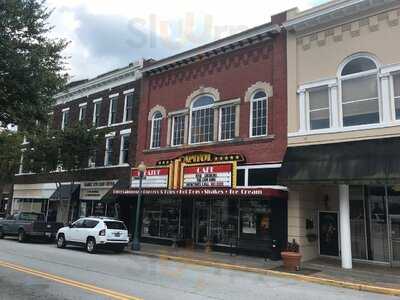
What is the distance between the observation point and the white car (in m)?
20.1

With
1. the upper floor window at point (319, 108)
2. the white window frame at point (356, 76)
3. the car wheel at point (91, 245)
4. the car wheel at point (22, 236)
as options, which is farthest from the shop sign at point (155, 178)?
the white window frame at point (356, 76)

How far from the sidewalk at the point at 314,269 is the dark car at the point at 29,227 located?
7.23m

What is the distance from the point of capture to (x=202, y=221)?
909 inches

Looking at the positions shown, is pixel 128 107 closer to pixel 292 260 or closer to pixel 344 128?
pixel 344 128

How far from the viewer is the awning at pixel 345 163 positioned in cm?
1526

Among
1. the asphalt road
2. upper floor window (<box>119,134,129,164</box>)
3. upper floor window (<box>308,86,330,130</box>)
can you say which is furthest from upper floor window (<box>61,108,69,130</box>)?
upper floor window (<box>308,86,330,130</box>)

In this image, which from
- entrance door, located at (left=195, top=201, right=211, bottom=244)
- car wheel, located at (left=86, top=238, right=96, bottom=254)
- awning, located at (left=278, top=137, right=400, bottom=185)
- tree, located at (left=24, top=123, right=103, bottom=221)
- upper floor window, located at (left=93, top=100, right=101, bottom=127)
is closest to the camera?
awning, located at (left=278, top=137, right=400, bottom=185)

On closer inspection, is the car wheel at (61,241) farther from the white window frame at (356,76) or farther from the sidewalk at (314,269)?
the white window frame at (356,76)

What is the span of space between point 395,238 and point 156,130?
49.3ft

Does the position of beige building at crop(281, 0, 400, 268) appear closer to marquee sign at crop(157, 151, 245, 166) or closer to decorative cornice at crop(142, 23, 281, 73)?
decorative cornice at crop(142, 23, 281, 73)

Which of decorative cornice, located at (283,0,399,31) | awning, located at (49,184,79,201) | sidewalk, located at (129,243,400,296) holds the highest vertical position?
decorative cornice, located at (283,0,399,31)

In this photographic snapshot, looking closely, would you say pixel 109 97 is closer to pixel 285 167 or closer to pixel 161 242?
pixel 161 242

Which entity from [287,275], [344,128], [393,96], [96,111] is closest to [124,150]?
[96,111]

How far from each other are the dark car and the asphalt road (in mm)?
9081
